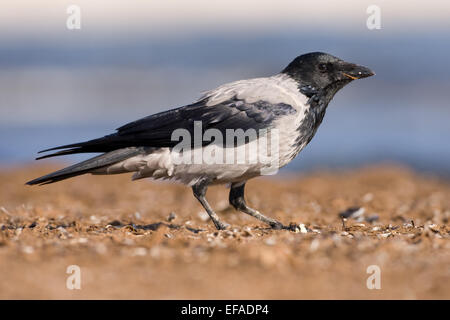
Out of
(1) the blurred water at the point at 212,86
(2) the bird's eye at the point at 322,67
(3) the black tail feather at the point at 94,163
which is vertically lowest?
(1) the blurred water at the point at 212,86

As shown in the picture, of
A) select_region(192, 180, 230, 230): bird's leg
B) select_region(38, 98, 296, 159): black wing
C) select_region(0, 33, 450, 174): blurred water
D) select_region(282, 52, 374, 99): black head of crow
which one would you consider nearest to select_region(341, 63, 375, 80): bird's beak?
select_region(282, 52, 374, 99): black head of crow

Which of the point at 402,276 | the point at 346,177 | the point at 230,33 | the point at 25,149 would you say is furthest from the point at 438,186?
the point at 230,33

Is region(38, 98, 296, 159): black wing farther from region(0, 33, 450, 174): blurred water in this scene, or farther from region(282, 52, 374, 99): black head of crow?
region(0, 33, 450, 174): blurred water

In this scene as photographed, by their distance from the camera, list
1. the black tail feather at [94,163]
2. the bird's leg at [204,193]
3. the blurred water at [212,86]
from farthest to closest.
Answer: the blurred water at [212,86]
the bird's leg at [204,193]
the black tail feather at [94,163]

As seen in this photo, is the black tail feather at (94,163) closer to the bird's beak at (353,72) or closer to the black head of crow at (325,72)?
the black head of crow at (325,72)

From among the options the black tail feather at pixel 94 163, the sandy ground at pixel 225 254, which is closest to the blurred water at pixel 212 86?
the sandy ground at pixel 225 254

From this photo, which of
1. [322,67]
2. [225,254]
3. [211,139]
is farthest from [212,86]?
[225,254]

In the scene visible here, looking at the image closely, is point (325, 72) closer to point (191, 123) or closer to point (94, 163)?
point (191, 123)

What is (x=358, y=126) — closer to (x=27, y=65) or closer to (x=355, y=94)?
(x=355, y=94)
